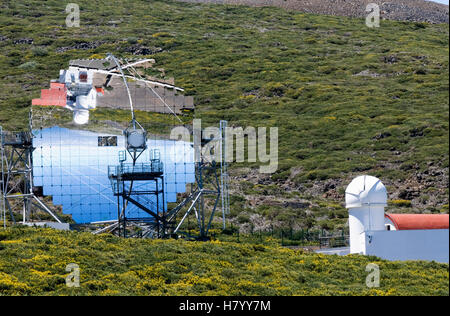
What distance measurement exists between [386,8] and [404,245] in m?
110

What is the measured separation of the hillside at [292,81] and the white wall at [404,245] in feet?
53.3

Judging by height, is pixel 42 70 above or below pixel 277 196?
above

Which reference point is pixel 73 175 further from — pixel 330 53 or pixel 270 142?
pixel 330 53

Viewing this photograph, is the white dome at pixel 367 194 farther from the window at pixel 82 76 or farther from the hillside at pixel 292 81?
the window at pixel 82 76

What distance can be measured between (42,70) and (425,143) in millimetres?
52413

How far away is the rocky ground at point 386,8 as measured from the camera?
13212cm

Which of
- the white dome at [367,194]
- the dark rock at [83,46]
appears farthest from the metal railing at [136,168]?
the dark rock at [83,46]

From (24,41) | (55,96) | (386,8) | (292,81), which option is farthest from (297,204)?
(386,8)

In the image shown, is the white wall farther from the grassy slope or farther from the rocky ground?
the rocky ground


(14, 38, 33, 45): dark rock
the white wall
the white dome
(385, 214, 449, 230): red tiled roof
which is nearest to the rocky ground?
(14, 38, 33, 45): dark rock

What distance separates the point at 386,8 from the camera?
143000mm
